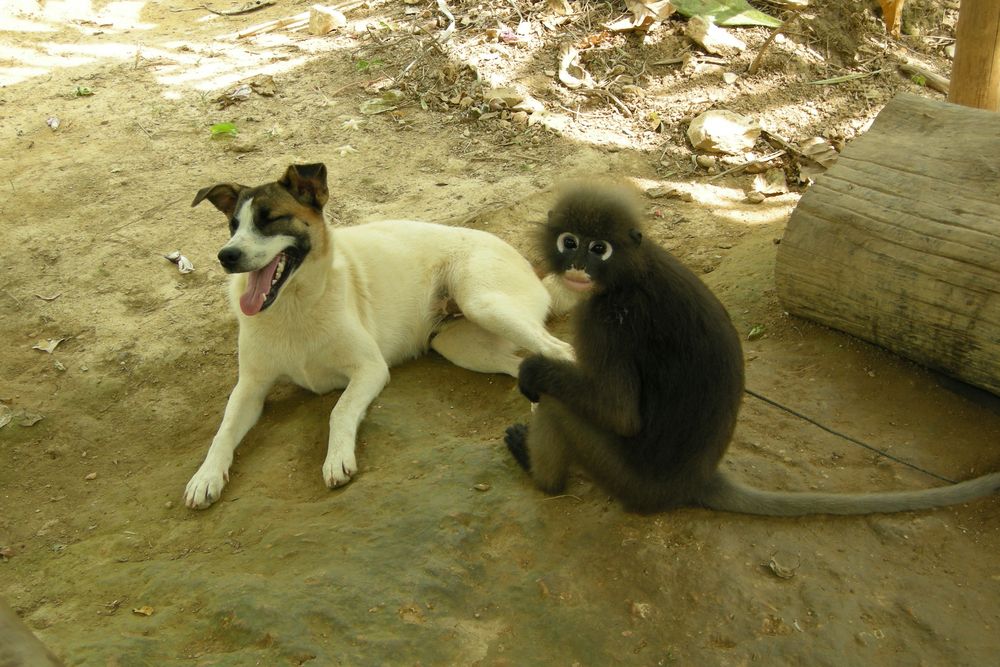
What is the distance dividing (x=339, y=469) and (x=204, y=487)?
2.36ft

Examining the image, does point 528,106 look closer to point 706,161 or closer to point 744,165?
point 706,161

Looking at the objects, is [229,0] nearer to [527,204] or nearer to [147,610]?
[527,204]

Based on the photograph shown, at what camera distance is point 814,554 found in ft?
11.1

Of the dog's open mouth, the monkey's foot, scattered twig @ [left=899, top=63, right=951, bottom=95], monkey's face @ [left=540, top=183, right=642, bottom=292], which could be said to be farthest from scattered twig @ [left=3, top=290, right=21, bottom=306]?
scattered twig @ [left=899, top=63, right=951, bottom=95]

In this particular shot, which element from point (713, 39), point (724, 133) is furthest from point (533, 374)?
point (713, 39)

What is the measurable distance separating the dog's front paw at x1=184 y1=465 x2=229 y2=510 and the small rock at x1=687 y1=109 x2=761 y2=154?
5029 millimetres

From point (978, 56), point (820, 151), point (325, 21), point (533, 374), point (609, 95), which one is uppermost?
point (978, 56)

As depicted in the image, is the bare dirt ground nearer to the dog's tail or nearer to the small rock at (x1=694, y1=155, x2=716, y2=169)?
the small rock at (x1=694, y1=155, x2=716, y2=169)

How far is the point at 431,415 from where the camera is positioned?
477cm

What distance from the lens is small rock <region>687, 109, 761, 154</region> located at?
7.34 meters

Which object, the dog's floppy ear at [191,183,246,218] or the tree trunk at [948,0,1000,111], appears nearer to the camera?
the dog's floppy ear at [191,183,246,218]

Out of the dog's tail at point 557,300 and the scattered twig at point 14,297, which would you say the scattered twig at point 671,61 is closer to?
the dog's tail at point 557,300

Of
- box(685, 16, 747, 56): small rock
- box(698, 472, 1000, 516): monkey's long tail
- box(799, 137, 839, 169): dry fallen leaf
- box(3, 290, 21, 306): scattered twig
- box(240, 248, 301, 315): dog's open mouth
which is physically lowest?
box(3, 290, 21, 306): scattered twig

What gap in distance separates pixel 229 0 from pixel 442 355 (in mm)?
8413
